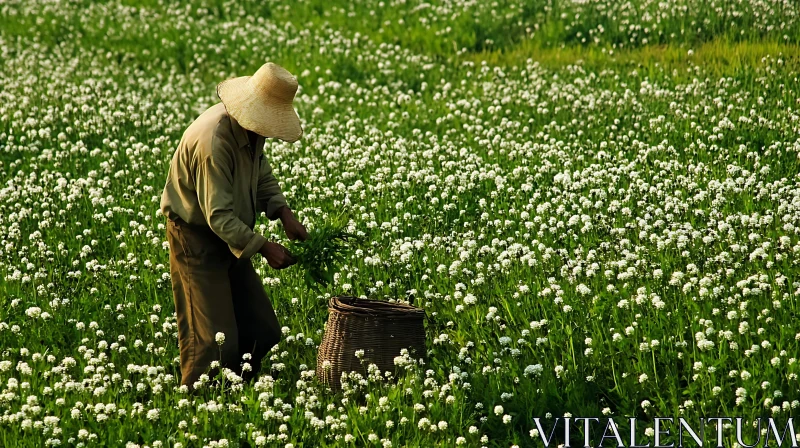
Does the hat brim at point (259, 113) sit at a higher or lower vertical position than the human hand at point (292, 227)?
higher

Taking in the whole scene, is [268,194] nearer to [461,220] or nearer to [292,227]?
[292,227]

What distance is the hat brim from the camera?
6.66m

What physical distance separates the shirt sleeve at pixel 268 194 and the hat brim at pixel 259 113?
0.70 metres

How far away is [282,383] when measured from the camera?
7.27 meters

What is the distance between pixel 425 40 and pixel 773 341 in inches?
448

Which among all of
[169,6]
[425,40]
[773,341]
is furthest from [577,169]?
[169,6]

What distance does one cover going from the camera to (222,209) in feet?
21.6

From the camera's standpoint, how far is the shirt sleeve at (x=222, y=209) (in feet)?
21.6

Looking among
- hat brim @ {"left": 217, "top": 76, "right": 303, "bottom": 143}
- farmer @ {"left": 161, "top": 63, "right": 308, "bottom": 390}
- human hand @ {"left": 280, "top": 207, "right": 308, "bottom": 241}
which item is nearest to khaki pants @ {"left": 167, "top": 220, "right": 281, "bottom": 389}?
farmer @ {"left": 161, "top": 63, "right": 308, "bottom": 390}

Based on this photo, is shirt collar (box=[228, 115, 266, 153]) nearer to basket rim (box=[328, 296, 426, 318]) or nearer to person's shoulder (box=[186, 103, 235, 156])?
person's shoulder (box=[186, 103, 235, 156])

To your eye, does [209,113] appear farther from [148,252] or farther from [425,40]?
[425,40]

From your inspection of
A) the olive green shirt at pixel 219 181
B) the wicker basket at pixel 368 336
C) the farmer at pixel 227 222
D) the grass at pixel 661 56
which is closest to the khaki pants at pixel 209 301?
the farmer at pixel 227 222

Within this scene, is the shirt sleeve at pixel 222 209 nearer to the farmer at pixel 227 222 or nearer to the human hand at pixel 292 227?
the farmer at pixel 227 222

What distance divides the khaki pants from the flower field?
273 millimetres
